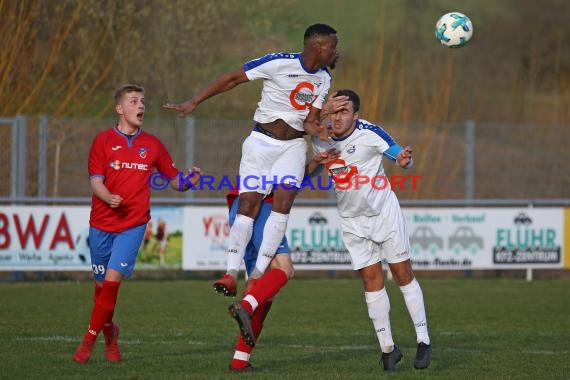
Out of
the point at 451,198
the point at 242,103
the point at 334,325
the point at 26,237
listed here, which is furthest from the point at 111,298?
the point at 242,103

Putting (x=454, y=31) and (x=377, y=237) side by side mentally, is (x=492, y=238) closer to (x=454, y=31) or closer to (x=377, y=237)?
(x=454, y=31)

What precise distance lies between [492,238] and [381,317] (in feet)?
33.9

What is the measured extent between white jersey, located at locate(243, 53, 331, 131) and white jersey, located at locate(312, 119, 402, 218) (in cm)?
31

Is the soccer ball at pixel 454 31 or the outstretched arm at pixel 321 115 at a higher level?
the soccer ball at pixel 454 31

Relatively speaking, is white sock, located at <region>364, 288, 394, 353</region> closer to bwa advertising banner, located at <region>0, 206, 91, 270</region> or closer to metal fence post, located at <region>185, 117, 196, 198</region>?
bwa advertising banner, located at <region>0, 206, 91, 270</region>

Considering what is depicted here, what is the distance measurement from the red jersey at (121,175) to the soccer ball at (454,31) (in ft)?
10.1

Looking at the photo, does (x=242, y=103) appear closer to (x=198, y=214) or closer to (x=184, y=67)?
(x=184, y=67)

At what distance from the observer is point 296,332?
12.0 meters

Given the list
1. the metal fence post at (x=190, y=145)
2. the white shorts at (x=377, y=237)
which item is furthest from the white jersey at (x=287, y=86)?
the metal fence post at (x=190, y=145)

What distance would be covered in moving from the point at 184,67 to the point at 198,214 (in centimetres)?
830

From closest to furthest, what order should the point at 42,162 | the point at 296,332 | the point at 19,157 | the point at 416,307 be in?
the point at 416,307 < the point at 296,332 < the point at 19,157 < the point at 42,162

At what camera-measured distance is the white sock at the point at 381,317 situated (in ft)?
29.7

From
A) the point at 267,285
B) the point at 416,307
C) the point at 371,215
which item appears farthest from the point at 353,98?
the point at 416,307

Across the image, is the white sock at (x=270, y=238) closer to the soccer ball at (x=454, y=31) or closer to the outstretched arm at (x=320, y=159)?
the outstretched arm at (x=320, y=159)
